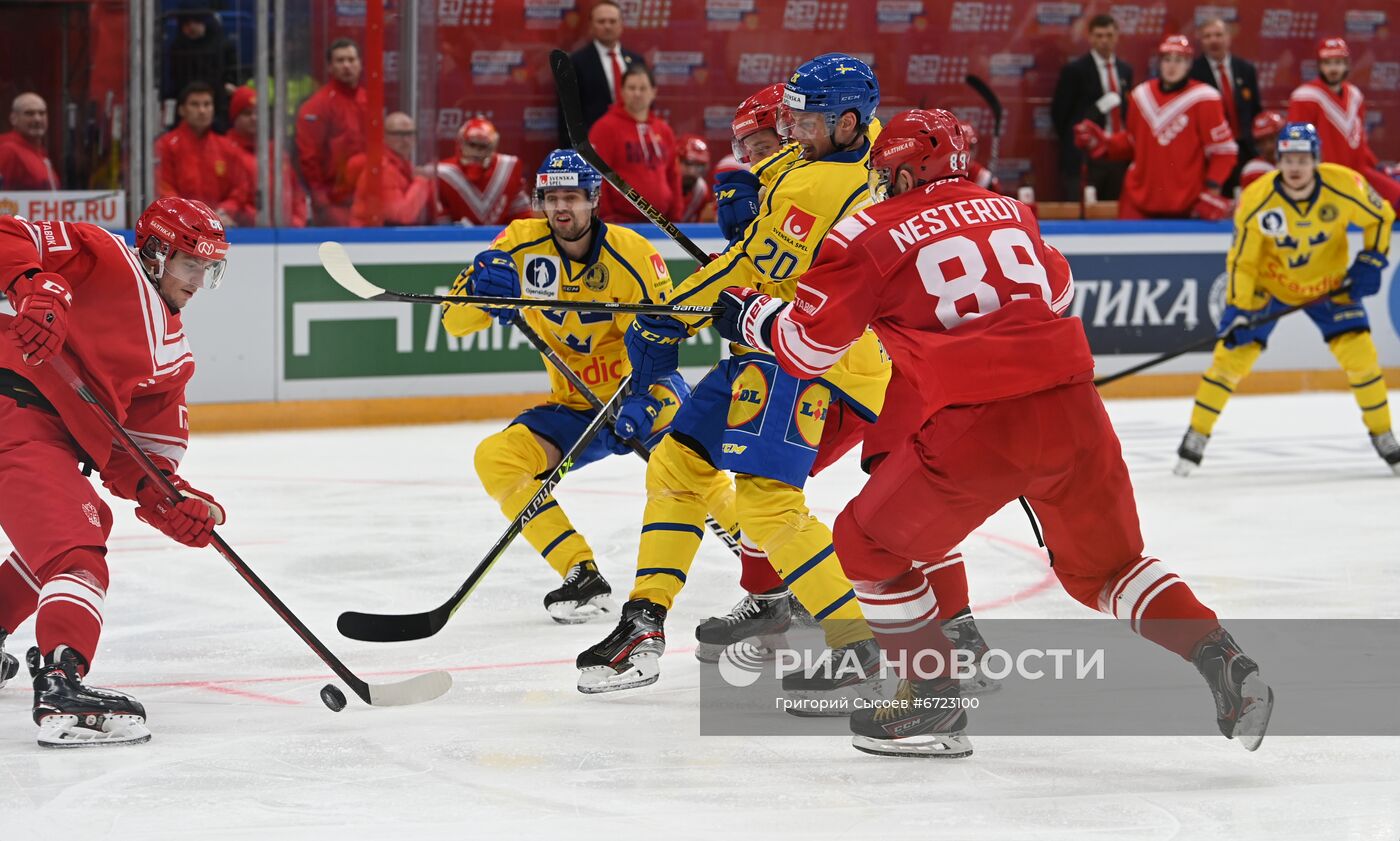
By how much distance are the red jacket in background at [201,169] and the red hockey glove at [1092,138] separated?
4.22 meters

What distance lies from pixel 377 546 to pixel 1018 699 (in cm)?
232

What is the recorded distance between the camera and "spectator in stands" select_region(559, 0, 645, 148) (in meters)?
8.43

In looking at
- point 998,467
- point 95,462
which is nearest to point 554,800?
point 998,467

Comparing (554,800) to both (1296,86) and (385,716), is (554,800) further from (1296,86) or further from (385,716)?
(1296,86)

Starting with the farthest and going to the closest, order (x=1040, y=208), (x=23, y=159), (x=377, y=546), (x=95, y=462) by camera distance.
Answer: (x=1040, y=208)
(x=23, y=159)
(x=377, y=546)
(x=95, y=462)

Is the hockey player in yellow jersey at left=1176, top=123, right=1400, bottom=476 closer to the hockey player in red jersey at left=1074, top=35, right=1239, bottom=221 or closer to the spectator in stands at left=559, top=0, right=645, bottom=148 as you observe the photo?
the hockey player in red jersey at left=1074, top=35, right=1239, bottom=221

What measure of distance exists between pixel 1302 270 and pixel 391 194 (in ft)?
12.3

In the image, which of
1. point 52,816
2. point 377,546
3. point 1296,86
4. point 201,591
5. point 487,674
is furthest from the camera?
point 1296,86

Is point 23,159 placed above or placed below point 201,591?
above

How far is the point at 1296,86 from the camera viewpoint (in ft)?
35.7

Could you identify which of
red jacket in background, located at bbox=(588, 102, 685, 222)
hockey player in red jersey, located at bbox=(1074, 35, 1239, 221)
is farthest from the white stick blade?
hockey player in red jersey, located at bbox=(1074, 35, 1239, 221)

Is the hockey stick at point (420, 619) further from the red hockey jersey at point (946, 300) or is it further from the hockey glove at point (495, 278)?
the red hockey jersey at point (946, 300)

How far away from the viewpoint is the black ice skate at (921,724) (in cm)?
322

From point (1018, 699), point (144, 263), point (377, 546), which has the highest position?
point (144, 263)
